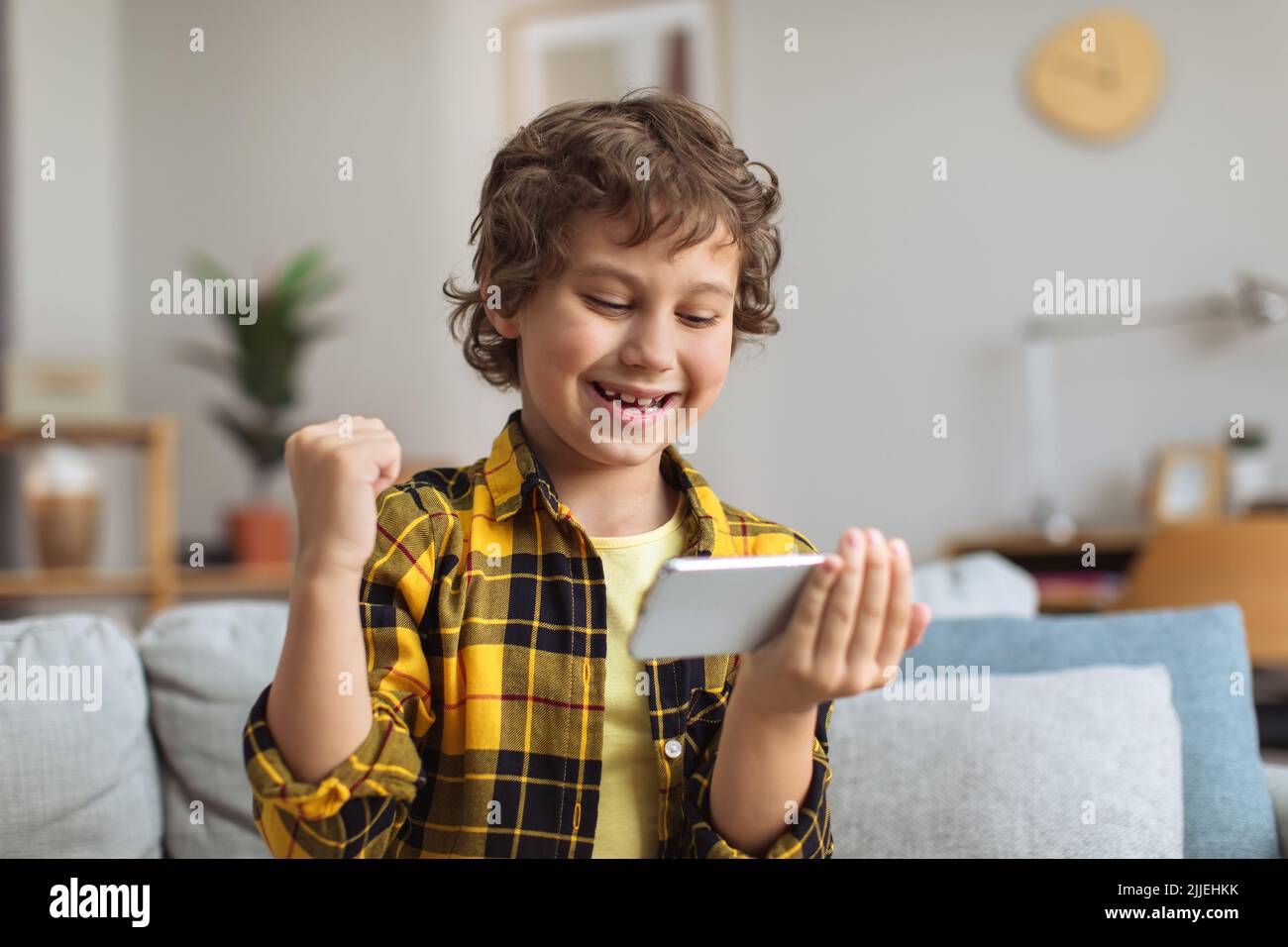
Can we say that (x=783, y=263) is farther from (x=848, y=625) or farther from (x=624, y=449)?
(x=848, y=625)

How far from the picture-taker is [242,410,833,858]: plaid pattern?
90 cm

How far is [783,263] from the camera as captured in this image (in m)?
3.95

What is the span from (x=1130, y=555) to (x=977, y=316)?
3.04 feet

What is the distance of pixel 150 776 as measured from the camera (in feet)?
4.30

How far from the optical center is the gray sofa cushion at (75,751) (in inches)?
46.7

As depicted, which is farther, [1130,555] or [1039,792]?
[1130,555]

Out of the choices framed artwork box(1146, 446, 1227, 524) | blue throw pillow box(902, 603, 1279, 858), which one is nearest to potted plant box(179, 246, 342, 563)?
framed artwork box(1146, 446, 1227, 524)

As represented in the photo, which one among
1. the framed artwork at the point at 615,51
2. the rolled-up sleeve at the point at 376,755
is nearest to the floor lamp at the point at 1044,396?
the framed artwork at the point at 615,51

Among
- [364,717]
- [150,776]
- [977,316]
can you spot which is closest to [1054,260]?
[977,316]

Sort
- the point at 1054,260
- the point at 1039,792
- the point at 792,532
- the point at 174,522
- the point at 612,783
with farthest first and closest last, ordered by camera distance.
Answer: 1. the point at 174,522
2. the point at 1054,260
3. the point at 1039,792
4. the point at 792,532
5. the point at 612,783

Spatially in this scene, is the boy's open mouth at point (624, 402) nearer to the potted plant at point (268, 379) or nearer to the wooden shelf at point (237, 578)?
the wooden shelf at point (237, 578)

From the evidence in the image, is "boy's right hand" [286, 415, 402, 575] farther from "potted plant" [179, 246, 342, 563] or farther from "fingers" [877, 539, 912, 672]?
"potted plant" [179, 246, 342, 563]

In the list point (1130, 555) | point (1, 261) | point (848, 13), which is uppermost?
point (848, 13)
